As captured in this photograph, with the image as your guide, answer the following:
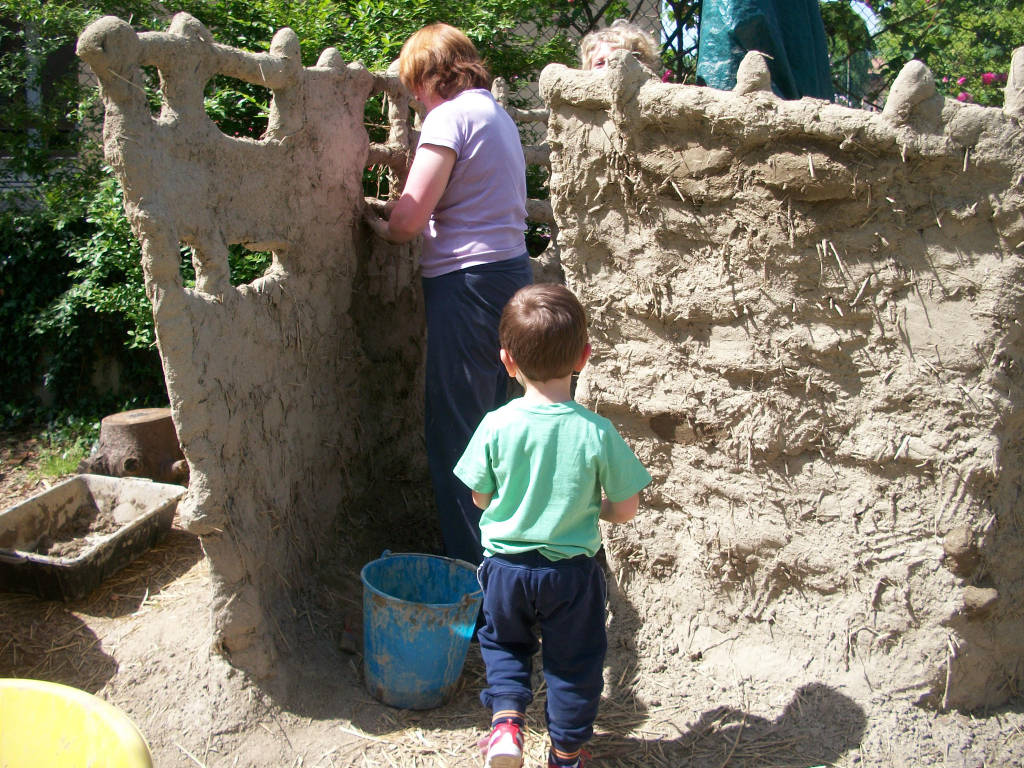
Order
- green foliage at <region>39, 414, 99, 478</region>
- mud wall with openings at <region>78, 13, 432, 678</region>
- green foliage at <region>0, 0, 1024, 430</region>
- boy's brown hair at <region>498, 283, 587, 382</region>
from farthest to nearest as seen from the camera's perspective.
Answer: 1. green foliage at <region>39, 414, 99, 478</region>
2. green foliage at <region>0, 0, 1024, 430</region>
3. mud wall with openings at <region>78, 13, 432, 678</region>
4. boy's brown hair at <region>498, 283, 587, 382</region>

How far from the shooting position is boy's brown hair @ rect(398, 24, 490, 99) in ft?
10.2

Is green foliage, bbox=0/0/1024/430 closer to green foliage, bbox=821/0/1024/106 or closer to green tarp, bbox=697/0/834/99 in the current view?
green foliage, bbox=821/0/1024/106

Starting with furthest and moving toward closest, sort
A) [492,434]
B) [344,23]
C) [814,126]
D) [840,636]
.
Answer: [344,23] → [840,636] → [814,126] → [492,434]

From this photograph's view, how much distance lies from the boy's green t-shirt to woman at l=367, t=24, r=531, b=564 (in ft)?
2.93

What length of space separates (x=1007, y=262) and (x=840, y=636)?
123cm

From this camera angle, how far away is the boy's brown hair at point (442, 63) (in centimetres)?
312

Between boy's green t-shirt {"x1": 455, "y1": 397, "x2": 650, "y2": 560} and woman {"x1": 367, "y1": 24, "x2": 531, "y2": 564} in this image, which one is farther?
woman {"x1": 367, "y1": 24, "x2": 531, "y2": 564}

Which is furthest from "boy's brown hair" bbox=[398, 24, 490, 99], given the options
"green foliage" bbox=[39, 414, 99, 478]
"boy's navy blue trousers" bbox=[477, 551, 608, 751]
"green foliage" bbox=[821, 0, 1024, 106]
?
"green foliage" bbox=[821, 0, 1024, 106]

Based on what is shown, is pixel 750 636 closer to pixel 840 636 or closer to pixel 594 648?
pixel 840 636

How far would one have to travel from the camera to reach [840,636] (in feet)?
9.23

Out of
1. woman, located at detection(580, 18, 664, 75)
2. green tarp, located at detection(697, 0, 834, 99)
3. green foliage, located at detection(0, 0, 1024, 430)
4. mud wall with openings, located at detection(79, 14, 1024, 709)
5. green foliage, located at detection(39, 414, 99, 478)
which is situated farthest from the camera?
green foliage, located at detection(39, 414, 99, 478)

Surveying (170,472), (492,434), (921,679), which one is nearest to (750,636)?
(921,679)

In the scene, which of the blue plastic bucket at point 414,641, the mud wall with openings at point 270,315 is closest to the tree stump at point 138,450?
the mud wall with openings at point 270,315

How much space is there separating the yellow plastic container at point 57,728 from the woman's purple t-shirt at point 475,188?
6.50 ft
